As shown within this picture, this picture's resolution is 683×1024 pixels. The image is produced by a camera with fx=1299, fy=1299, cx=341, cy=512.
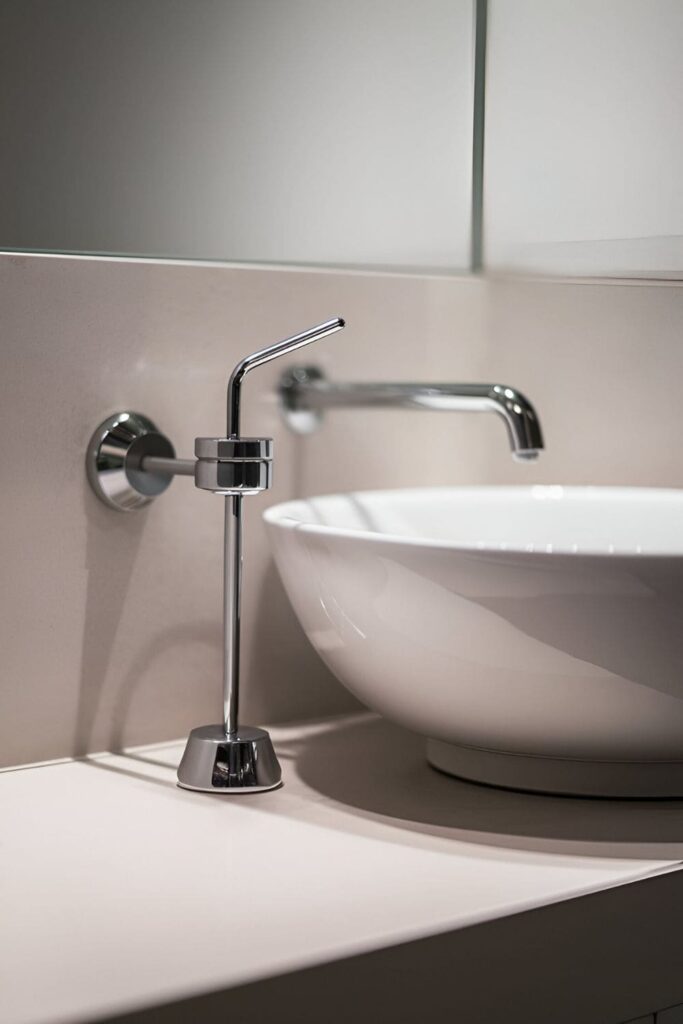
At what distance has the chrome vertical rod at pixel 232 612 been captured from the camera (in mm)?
896

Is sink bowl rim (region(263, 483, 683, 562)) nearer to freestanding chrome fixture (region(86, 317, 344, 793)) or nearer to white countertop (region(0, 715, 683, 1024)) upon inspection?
freestanding chrome fixture (region(86, 317, 344, 793))

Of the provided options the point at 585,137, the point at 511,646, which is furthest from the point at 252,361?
the point at 585,137

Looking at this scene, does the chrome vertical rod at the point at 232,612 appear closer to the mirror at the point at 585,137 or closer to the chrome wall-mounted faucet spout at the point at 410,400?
the chrome wall-mounted faucet spout at the point at 410,400

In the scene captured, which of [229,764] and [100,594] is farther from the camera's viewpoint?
[100,594]

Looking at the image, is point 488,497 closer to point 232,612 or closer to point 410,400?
point 410,400

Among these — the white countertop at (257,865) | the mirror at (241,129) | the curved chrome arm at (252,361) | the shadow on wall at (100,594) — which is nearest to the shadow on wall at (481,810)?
the white countertop at (257,865)

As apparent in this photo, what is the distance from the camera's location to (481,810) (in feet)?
2.85

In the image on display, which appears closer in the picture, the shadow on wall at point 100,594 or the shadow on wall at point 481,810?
the shadow on wall at point 481,810

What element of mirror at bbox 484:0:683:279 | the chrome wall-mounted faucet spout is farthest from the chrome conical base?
mirror at bbox 484:0:683:279

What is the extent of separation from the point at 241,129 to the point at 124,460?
31cm

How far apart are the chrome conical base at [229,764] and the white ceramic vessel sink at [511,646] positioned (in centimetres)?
8

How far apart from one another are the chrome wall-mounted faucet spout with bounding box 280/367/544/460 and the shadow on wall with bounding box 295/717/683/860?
249mm

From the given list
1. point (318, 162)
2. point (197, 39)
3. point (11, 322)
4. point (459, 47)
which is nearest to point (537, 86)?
point (459, 47)

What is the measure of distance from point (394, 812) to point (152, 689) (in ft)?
0.85
